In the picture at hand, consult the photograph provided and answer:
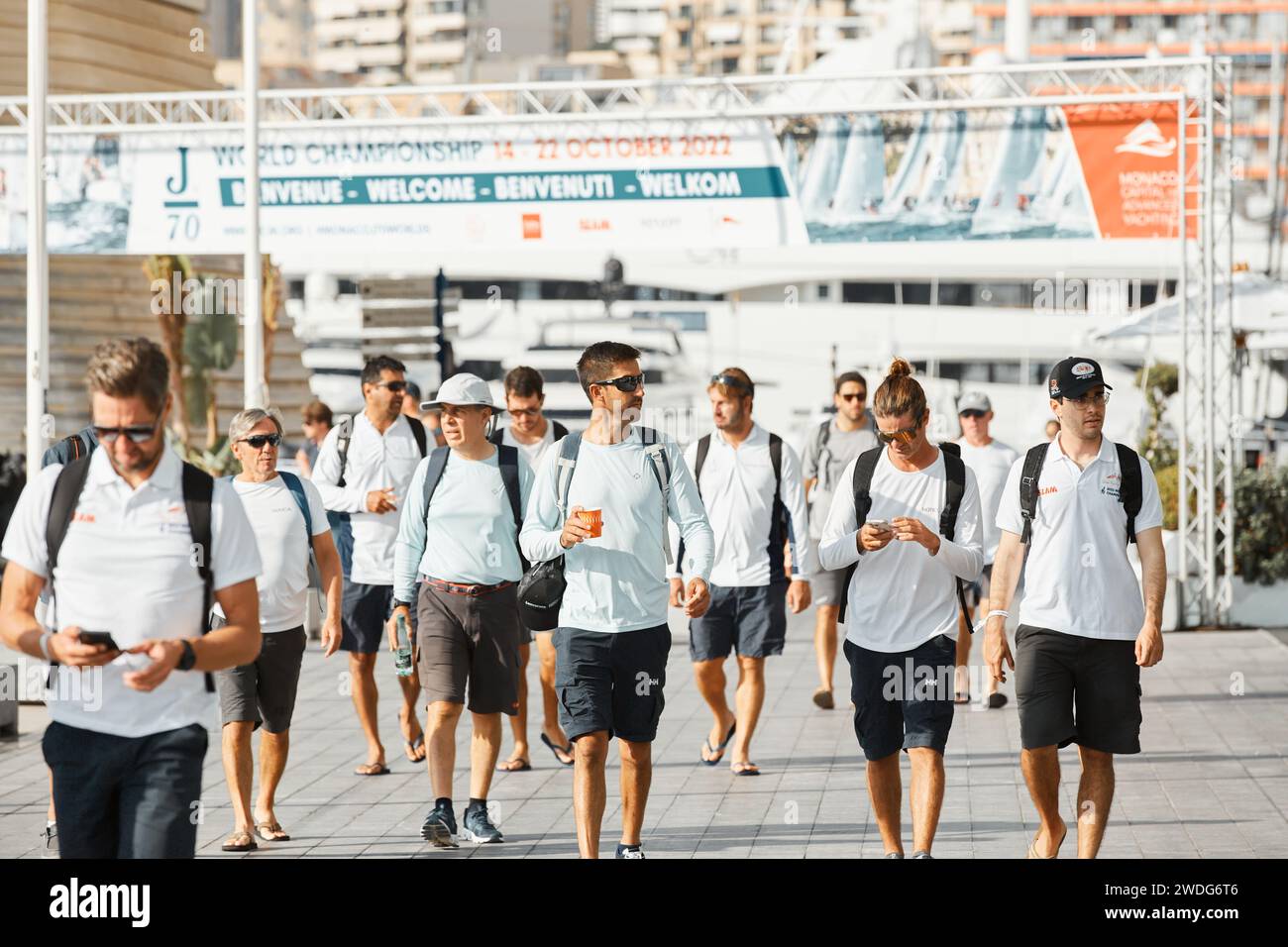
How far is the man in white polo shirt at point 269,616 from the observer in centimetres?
735

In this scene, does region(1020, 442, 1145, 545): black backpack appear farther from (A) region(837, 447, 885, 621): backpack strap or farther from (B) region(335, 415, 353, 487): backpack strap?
(B) region(335, 415, 353, 487): backpack strap

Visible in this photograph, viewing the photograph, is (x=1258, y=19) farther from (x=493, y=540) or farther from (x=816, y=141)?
(x=493, y=540)

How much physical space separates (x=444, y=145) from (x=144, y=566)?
12.3 m

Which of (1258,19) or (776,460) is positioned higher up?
(1258,19)

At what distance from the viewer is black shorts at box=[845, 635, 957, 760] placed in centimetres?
653

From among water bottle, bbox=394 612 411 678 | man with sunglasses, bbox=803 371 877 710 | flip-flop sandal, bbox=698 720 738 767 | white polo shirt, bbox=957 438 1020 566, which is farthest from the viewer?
white polo shirt, bbox=957 438 1020 566

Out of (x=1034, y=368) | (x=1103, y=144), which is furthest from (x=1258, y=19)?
(x=1103, y=144)

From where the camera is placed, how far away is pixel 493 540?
7.63 metres

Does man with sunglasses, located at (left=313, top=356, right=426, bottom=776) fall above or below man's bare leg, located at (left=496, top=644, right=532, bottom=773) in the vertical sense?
above

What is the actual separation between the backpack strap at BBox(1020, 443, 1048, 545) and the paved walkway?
1.45m

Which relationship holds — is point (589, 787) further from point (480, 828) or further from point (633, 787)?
point (480, 828)

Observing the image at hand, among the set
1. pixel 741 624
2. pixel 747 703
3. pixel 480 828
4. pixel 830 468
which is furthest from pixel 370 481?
pixel 830 468

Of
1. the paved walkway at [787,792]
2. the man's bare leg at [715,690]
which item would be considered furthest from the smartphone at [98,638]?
the man's bare leg at [715,690]

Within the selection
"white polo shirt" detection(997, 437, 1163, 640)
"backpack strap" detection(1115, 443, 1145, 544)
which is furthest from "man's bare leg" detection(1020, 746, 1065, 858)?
"backpack strap" detection(1115, 443, 1145, 544)
